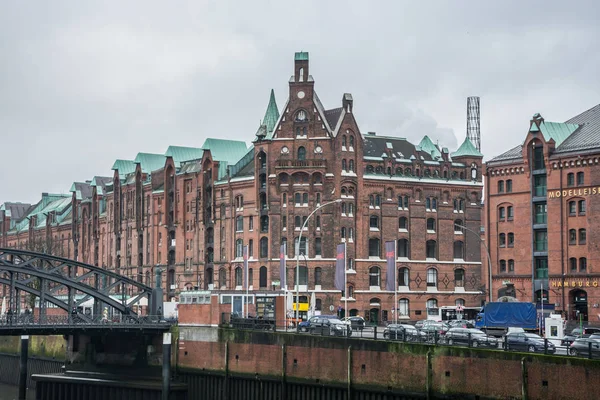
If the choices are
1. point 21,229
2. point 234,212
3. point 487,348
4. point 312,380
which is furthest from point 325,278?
point 21,229

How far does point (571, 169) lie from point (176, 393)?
36.8 meters

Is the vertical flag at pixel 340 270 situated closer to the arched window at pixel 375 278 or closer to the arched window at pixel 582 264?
the arched window at pixel 582 264

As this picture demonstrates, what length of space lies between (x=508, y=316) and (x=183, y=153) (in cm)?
6689

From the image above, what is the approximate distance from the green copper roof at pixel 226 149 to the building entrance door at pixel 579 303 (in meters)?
45.7

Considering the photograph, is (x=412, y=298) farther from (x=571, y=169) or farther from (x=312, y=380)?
(x=312, y=380)

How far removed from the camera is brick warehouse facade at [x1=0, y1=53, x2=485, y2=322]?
106812 millimetres

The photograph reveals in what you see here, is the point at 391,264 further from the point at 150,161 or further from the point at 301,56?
the point at 150,161

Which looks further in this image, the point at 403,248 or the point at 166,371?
the point at 403,248

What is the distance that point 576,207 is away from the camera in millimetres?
86062

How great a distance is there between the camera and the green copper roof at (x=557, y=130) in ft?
295

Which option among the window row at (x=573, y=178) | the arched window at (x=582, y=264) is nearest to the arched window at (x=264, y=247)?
the window row at (x=573, y=178)

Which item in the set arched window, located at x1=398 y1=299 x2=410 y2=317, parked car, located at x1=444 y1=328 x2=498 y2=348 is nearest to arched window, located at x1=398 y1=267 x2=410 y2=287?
arched window, located at x1=398 y1=299 x2=410 y2=317

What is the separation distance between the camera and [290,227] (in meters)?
107

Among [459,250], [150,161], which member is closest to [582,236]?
[459,250]
